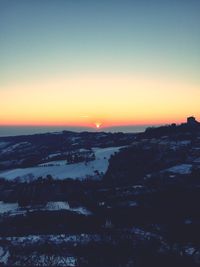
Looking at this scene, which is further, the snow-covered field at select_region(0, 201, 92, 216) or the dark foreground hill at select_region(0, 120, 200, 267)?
the snow-covered field at select_region(0, 201, 92, 216)

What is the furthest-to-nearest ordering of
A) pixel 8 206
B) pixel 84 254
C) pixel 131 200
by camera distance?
pixel 8 206, pixel 131 200, pixel 84 254

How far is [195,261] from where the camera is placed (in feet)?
A: 336

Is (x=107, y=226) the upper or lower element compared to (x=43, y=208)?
lower

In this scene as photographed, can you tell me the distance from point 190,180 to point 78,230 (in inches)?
2944

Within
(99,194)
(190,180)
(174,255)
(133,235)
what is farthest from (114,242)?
(190,180)

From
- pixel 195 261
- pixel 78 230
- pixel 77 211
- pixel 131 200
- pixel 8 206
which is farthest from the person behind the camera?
pixel 8 206

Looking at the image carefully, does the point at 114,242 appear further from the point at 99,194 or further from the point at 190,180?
the point at 190,180

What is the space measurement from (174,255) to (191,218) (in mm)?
36554

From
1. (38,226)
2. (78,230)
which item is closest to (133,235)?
(78,230)

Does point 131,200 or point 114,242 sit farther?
point 131,200

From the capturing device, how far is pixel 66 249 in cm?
11706

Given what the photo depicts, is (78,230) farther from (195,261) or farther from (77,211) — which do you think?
(195,261)

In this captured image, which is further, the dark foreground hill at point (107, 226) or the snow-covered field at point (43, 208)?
the snow-covered field at point (43, 208)

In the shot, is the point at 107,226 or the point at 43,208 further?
the point at 43,208
